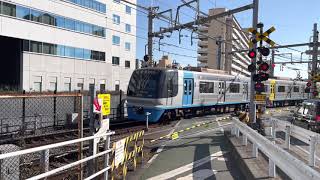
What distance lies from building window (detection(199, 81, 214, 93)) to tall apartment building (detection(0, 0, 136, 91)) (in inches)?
597

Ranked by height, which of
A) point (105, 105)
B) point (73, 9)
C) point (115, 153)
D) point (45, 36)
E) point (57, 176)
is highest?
point (73, 9)

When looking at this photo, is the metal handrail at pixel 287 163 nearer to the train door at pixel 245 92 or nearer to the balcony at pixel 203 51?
the train door at pixel 245 92

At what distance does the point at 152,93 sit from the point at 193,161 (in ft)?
38.5

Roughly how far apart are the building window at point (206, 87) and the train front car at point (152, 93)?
3.58 meters

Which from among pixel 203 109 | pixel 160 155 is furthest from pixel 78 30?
pixel 160 155

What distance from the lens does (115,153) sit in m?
7.98

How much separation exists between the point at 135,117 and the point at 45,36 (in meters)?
25.3

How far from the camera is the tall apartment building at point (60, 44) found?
137 ft

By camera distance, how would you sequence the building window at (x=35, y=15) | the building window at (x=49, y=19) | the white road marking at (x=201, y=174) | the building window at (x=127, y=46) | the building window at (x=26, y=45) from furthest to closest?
the building window at (x=127, y=46), the building window at (x=35, y=15), the building window at (x=26, y=45), the building window at (x=49, y=19), the white road marking at (x=201, y=174)

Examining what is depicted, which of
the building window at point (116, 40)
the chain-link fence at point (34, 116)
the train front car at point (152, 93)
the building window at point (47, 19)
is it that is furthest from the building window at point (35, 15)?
the train front car at point (152, 93)

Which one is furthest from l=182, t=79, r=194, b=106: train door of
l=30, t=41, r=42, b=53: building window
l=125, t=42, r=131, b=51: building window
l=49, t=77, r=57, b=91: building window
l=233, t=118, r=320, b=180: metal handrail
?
l=125, t=42, r=131, b=51: building window

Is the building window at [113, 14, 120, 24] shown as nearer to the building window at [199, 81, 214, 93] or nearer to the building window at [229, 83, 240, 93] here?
the building window at [229, 83, 240, 93]

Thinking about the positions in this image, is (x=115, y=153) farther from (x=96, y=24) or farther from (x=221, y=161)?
(x=96, y=24)

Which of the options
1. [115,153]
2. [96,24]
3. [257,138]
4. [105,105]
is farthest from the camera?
[96,24]
